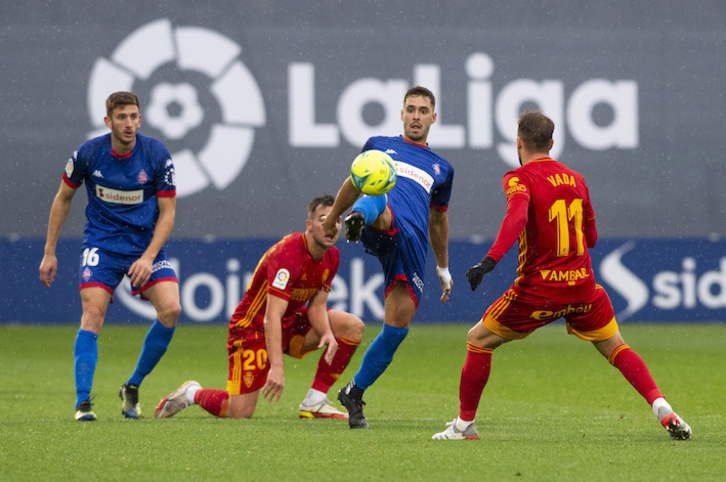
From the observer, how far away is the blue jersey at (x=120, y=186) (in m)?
5.97

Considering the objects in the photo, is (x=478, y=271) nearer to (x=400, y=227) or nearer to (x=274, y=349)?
(x=400, y=227)

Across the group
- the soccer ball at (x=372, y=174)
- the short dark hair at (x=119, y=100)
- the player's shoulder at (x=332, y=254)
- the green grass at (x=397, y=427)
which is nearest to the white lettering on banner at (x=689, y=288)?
the green grass at (x=397, y=427)

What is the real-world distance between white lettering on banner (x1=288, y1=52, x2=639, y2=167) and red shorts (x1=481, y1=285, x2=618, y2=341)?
8.83 meters

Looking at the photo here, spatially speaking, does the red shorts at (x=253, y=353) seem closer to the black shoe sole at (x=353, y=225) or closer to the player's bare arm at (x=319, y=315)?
the player's bare arm at (x=319, y=315)

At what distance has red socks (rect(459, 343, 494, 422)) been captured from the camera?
15.5 feet

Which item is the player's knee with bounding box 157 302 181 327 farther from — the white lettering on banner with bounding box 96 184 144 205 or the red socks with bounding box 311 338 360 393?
the red socks with bounding box 311 338 360 393

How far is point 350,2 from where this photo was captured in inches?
543

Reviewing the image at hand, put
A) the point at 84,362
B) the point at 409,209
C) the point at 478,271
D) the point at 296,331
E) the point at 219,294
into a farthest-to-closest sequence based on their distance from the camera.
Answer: the point at 219,294, the point at 296,331, the point at 84,362, the point at 409,209, the point at 478,271

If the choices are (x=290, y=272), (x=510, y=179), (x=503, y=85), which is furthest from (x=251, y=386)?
(x=503, y=85)

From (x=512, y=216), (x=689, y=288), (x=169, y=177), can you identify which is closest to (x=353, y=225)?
(x=512, y=216)

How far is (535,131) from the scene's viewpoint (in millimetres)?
4734

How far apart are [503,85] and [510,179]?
9478 mm

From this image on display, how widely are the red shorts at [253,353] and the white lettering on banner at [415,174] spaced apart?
1063 millimetres

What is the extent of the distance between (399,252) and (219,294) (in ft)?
25.3
